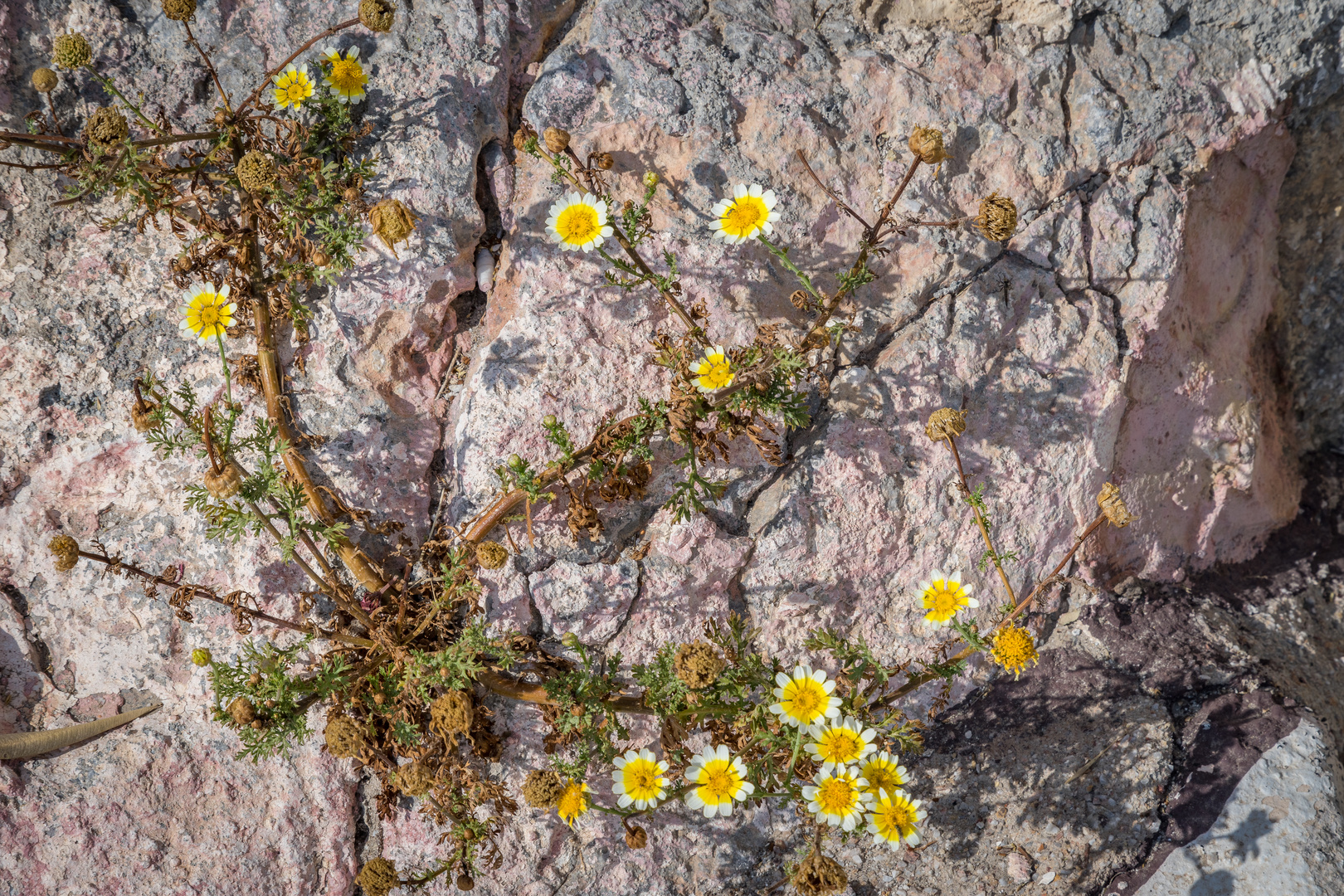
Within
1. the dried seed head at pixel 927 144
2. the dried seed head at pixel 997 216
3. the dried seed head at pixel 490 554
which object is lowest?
the dried seed head at pixel 490 554

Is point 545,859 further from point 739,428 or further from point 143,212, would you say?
point 143,212

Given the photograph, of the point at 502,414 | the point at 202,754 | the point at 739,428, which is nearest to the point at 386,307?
the point at 502,414

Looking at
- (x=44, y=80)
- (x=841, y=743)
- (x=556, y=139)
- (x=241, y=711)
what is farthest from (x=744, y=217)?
(x=44, y=80)

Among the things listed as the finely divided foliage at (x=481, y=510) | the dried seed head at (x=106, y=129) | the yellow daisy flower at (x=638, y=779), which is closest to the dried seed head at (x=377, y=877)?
the finely divided foliage at (x=481, y=510)

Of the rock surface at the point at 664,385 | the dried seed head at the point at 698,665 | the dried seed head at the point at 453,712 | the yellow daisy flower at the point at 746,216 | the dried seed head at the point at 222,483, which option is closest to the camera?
the dried seed head at the point at 222,483

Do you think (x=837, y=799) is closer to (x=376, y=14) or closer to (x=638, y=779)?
(x=638, y=779)

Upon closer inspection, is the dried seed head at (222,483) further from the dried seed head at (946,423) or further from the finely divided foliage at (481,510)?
the dried seed head at (946,423)

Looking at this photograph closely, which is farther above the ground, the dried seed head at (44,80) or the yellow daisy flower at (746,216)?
the dried seed head at (44,80)
